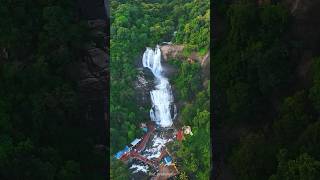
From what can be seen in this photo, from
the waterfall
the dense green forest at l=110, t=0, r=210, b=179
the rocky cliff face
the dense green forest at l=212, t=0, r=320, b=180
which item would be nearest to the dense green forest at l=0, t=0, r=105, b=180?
the rocky cliff face

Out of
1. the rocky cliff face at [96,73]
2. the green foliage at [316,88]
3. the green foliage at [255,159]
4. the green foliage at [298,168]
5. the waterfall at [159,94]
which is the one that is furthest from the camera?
the rocky cliff face at [96,73]

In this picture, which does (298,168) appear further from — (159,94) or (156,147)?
(159,94)

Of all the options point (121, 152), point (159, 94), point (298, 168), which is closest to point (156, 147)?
point (121, 152)

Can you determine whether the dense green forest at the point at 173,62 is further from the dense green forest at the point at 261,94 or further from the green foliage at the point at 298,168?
the green foliage at the point at 298,168

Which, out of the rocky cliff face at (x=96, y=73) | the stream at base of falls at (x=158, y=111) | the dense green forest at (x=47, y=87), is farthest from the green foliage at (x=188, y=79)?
the dense green forest at (x=47, y=87)

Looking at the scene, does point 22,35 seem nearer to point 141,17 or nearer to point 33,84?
point 33,84
